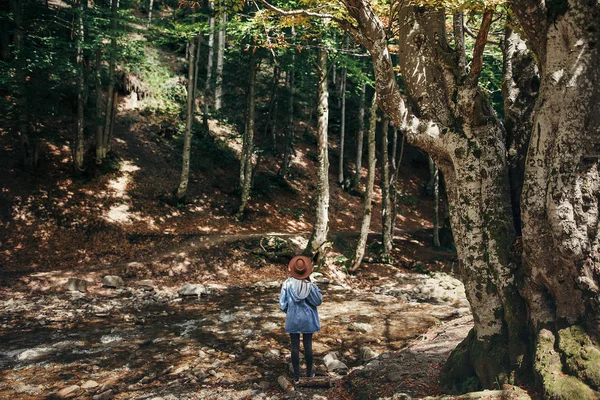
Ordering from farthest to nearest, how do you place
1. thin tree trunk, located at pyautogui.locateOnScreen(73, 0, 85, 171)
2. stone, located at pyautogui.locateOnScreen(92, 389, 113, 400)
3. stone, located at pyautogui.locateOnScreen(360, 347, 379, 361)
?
thin tree trunk, located at pyautogui.locateOnScreen(73, 0, 85, 171), stone, located at pyautogui.locateOnScreen(360, 347, 379, 361), stone, located at pyautogui.locateOnScreen(92, 389, 113, 400)

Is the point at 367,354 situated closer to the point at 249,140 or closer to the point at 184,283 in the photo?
the point at 184,283

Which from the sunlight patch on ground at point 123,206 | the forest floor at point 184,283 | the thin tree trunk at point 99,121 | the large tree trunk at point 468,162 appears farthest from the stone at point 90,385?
the thin tree trunk at point 99,121

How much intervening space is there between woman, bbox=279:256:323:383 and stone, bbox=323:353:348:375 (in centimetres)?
67

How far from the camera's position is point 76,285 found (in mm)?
10805

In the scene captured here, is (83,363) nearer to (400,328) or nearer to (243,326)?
(243,326)

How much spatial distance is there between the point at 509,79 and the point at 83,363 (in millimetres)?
7697

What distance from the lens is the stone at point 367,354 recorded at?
6909 millimetres

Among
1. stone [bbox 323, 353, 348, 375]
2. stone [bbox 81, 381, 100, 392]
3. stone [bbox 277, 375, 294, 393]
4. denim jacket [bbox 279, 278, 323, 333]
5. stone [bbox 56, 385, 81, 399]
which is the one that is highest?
denim jacket [bbox 279, 278, 323, 333]

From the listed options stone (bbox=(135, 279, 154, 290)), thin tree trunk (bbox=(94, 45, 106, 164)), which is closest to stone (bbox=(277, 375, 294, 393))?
stone (bbox=(135, 279, 154, 290))

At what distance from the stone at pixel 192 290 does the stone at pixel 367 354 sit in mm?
5702

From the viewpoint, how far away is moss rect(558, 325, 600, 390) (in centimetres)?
341

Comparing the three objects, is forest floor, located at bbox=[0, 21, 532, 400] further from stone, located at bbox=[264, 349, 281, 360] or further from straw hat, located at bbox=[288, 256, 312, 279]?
straw hat, located at bbox=[288, 256, 312, 279]

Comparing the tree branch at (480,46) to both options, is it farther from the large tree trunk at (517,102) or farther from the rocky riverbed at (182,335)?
the rocky riverbed at (182,335)

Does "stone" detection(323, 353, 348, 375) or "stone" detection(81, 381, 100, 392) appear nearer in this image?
"stone" detection(81, 381, 100, 392)
